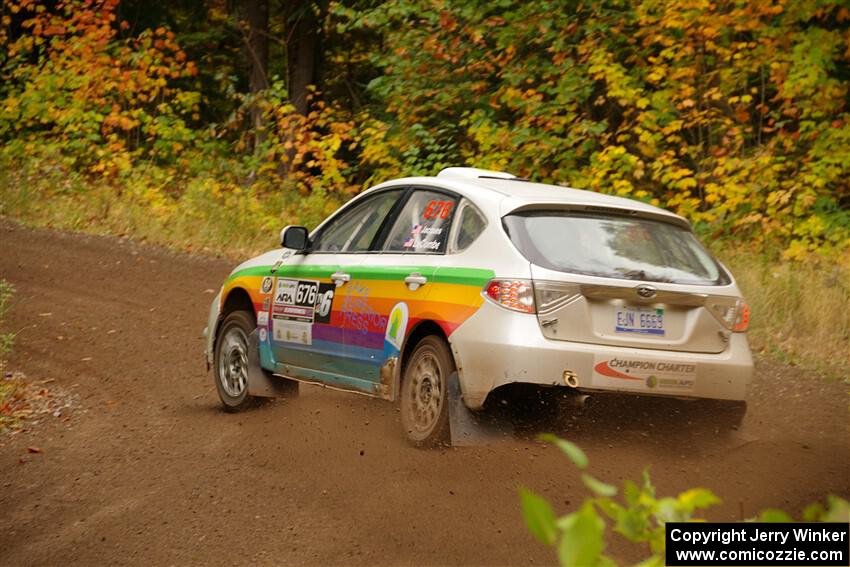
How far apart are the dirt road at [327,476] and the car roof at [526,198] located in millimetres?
1201

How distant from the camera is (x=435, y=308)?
22.1ft

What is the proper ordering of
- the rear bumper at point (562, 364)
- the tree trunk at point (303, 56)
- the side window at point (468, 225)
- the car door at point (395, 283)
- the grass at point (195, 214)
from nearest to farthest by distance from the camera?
the rear bumper at point (562, 364) → the side window at point (468, 225) → the car door at point (395, 283) → the grass at point (195, 214) → the tree trunk at point (303, 56)

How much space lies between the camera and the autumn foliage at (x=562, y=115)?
53.2 feet

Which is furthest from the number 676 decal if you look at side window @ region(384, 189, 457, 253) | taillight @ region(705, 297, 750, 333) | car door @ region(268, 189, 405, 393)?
taillight @ region(705, 297, 750, 333)

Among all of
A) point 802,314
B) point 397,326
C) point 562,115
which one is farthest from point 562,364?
point 562,115

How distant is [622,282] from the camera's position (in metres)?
6.25

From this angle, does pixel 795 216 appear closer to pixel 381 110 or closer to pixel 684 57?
pixel 684 57

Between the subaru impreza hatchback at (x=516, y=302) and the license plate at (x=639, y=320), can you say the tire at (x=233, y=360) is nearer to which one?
the subaru impreza hatchback at (x=516, y=302)

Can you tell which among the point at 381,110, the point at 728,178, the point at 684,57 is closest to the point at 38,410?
the point at 728,178

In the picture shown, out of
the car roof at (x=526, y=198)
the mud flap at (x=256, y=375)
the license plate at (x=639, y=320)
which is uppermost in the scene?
the car roof at (x=526, y=198)

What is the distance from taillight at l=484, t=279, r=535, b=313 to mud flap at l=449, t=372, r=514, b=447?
0.58 meters

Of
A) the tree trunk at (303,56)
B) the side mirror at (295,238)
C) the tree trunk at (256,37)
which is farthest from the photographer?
the tree trunk at (256,37)

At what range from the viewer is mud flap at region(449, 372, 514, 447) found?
6.36m

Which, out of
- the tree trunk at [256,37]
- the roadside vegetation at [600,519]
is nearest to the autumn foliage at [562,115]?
the tree trunk at [256,37]
